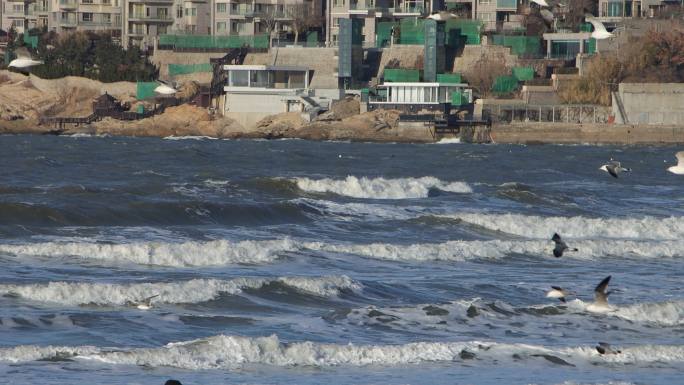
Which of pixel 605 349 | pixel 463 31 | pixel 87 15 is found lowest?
pixel 605 349

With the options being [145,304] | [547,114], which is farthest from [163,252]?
[547,114]

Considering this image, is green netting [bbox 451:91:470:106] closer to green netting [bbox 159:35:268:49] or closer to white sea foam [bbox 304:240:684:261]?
green netting [bbox 159:35:268:49]

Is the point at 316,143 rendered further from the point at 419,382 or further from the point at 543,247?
the point at 419,382

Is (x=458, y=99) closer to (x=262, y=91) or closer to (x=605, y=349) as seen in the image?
(x=262, y=91)

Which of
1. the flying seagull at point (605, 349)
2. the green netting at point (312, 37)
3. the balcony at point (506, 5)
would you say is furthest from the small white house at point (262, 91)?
the flying seagull at point (605, 349)

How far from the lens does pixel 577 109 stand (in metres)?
82.6

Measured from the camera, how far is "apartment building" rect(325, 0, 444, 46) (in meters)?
91.8

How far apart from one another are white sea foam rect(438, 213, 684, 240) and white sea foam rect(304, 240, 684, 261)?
259cm

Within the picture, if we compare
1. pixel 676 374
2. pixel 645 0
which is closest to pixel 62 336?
pixel 676 374

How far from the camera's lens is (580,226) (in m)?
38.8

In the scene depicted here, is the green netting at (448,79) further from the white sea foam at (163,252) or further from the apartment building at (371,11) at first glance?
the white sea foam at (163,252)

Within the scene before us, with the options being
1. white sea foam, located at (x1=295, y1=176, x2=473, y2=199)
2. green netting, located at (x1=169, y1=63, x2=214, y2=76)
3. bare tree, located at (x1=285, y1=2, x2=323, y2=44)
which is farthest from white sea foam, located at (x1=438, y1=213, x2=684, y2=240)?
bare tree, located at (x1=285, y1=2, x2=323, y2=44)

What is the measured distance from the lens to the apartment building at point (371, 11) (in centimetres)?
9175

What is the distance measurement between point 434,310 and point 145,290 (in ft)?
14.6
